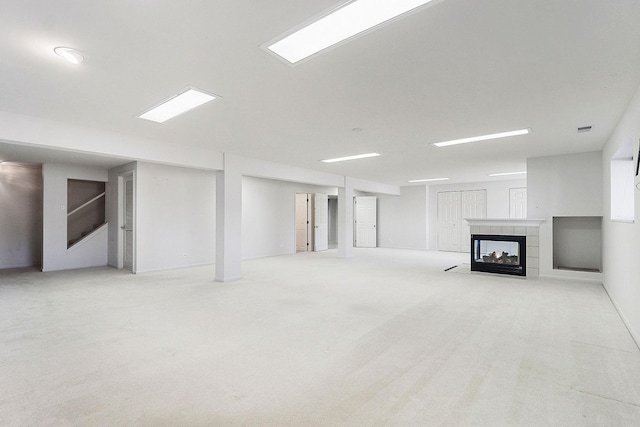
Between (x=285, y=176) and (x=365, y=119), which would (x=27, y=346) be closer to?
(x=365, y=119)

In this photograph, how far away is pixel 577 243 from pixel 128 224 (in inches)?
386

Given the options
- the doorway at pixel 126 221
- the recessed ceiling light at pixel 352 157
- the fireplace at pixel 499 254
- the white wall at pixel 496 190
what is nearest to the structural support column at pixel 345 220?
the recessed ceiling light at pixel 352 157

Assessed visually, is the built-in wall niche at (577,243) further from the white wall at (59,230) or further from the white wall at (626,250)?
the white wall at (59,230)

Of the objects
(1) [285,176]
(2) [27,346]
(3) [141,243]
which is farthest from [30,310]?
(1) [285,176]

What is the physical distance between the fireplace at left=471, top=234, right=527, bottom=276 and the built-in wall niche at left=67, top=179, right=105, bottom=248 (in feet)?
30.9

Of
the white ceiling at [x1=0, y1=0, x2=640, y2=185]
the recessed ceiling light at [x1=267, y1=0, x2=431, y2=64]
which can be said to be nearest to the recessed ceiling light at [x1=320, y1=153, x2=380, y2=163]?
the white ceiling at [x1=0, y1=0, x2=640, y2=185]

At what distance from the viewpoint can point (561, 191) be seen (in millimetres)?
6289

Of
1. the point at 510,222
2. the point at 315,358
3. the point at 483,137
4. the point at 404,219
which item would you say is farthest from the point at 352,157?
the point at 404,219

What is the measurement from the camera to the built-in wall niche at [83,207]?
8500 millimetres

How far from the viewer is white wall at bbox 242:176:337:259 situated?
9.04 m

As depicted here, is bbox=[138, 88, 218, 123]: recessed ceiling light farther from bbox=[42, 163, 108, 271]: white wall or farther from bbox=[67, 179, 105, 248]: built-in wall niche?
bbox=[67, 179, 105, 248]: built-in wall niche

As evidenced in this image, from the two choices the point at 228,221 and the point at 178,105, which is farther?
the point at 228,221

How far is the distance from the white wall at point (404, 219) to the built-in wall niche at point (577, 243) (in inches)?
209

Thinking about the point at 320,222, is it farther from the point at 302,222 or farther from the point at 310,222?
the point at 302,222
